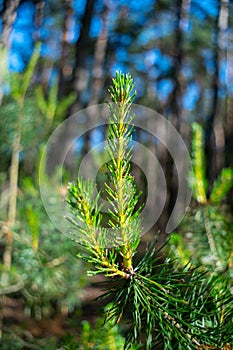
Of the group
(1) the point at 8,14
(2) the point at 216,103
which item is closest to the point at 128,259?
(1) the point at 8,14

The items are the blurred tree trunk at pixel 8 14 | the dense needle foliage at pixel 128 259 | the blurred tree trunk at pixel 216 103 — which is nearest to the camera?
the dense needle foliage at pixel 128 259

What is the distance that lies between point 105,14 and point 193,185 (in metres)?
3.72

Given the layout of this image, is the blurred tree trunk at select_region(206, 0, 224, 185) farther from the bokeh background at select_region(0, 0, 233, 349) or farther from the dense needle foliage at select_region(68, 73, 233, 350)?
the dense needle foliage at select_region(68, 73, 233, 350)

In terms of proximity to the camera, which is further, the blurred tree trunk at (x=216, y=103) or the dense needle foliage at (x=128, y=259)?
the blurred tree trunk at (x=216, y=103)

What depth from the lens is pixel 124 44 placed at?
5680 mm

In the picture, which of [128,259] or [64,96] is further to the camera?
[64,96]

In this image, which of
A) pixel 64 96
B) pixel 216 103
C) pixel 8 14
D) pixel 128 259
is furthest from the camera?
pixel 216 103

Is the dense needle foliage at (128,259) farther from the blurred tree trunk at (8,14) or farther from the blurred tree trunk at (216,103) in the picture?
the blurred tree trunk at (216,103)

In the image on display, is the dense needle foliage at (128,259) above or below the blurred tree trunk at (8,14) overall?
below

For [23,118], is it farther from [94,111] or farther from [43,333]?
[94,111]

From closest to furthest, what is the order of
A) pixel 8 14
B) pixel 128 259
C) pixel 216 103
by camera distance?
pixel 128 259 < pixel 8 14 < pixel 216 103

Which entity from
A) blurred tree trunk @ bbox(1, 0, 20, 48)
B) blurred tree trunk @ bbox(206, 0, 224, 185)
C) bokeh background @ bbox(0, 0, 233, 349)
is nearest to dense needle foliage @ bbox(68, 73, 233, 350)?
bokeh background @ bbox(0, 0, 233, 349)

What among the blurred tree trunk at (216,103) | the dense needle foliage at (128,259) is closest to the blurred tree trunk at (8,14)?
the dense needle foliage at (128,259)

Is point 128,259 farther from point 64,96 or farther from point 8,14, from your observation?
point 64,96
